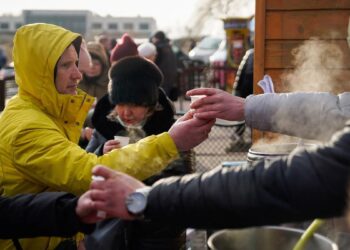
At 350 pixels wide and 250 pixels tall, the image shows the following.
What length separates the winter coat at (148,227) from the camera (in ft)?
8.35

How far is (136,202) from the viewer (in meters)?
1.71

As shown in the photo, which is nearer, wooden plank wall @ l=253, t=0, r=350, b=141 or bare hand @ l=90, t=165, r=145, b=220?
bare hand @ l=90, t=165, r=145, b=220

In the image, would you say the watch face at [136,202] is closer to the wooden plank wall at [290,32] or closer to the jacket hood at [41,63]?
the jacket hood at [41,63]

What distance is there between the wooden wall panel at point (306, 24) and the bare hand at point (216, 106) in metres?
1.49

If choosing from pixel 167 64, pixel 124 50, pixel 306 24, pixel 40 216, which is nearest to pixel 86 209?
pixel 40 216

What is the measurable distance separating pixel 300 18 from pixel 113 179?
265cm

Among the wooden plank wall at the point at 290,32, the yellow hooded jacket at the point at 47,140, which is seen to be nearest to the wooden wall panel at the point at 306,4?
the wooden plank wall at the point at 290,32

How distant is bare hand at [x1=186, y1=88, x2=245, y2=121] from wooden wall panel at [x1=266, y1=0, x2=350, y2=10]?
154 cm

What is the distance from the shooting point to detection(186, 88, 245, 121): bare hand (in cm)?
263

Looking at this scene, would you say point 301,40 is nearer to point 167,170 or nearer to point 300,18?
point 300,18

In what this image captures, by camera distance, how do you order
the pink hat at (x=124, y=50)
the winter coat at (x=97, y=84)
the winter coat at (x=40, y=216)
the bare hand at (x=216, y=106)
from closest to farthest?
the winter coat at (x=40, y=216)
the bare hand at (x=216, y=106)
the pink hat at (x=124, y=50)
the winter coat at (x=97, y=84)

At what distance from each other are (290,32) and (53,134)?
7.32 ft

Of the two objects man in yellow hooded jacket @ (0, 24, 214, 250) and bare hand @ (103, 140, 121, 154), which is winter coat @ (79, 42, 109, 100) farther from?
man in yellow hooded jacket @ (0, 24, 214, 250)

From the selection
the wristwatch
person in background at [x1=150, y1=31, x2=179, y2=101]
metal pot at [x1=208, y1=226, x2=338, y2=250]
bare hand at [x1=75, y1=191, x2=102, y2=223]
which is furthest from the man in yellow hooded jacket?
person in background at [x1=150, y1=31, x2=179, y2=101]
